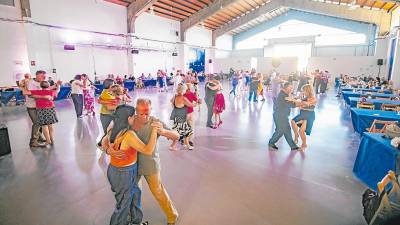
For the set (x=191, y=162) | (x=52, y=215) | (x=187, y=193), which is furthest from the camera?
(x=191, y=162)

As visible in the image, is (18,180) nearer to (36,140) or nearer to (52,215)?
(52,215)

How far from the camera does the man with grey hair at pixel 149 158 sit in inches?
74.6

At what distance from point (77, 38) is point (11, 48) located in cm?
312

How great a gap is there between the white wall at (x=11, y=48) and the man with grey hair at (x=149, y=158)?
1048cm

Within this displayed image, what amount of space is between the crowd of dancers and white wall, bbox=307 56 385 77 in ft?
41.5

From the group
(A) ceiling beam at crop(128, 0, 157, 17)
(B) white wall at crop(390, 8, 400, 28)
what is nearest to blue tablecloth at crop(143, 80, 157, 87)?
(A) ceiling beam at crop(128, 0, 157, 17)

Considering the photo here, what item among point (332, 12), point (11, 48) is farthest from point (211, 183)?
point (332, 12)

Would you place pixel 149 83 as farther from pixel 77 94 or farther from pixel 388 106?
pixel 388 106

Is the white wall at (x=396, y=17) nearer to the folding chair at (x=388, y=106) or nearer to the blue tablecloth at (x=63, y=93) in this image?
the folding chair at (x=388, y=106)

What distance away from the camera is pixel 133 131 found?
1.86 m

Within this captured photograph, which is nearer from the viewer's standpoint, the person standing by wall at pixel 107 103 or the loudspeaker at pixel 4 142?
the person standing by wall at pixel 107 103

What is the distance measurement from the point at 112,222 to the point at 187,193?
1.08 m

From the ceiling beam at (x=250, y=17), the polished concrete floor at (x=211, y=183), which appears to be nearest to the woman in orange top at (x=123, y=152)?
the polished concrete floor at (x=211, y=183)

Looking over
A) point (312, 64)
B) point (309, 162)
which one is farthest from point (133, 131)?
point (312, 64)
